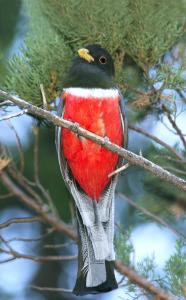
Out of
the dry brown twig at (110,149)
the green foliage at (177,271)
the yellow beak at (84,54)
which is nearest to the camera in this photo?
the dry brown twig at (110,149)

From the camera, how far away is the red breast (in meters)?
3.78

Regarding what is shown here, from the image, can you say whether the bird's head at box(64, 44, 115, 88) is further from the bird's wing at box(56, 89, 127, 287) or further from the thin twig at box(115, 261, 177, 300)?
the thin twig at box(115, 261, 177, 300)

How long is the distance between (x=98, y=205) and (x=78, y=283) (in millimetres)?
355

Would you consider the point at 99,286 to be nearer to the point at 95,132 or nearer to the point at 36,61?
the point at 95,132

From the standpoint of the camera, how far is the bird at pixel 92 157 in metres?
3.69

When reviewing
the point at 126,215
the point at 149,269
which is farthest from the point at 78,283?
the point at 126,215

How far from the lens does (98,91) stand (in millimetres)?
3855

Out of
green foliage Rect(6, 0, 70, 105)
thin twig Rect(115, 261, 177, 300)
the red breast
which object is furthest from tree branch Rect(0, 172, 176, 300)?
green foliage Rect(6, 0, 70, 105)

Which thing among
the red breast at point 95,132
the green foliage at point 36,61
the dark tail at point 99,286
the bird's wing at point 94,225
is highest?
the green foliage at point 36,61

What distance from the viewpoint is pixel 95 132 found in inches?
148

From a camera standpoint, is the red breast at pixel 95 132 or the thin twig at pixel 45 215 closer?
the red breast at pixel 95 132

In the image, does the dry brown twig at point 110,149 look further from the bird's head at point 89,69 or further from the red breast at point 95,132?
the bird's head at point 89,69

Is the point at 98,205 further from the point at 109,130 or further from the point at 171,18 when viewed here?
the point at 171,18

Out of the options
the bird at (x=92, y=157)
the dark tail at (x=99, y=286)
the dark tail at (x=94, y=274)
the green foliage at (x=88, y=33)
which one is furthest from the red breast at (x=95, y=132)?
the dark tail at (x=99, y=286)
